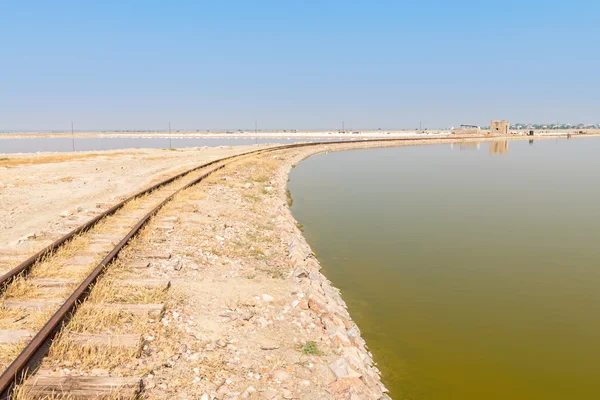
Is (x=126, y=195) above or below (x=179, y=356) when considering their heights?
above

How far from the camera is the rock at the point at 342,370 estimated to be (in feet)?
18.3

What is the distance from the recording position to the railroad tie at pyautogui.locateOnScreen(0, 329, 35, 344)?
17.7ft

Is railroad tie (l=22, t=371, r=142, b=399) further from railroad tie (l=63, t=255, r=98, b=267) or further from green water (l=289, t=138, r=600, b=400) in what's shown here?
railroad tie (l=63, t=255, r=98, b=267)

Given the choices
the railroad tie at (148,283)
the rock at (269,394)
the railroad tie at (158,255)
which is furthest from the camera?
the railroad tie at (158,255)

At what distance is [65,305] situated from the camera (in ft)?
19.9

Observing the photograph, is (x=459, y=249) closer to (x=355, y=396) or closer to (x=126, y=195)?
(x=355, y=396)

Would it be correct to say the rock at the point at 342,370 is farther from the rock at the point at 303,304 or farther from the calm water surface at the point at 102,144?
the calm water surface at the point at 102,144

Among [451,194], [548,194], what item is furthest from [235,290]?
[548,194]

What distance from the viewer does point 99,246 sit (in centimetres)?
951

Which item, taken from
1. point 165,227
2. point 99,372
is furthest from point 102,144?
point 99,372

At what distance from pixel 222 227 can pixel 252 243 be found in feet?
4.82

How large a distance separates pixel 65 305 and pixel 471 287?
8591 millimetres

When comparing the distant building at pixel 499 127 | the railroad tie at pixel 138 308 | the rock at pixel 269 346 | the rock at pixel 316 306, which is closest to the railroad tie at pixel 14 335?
the railroad tie at pixel 138 308

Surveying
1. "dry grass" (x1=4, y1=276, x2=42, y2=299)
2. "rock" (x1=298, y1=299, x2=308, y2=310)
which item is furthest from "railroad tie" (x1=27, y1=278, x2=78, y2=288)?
"rock" (x1=298, y1=299, x2=308, y2=310)
